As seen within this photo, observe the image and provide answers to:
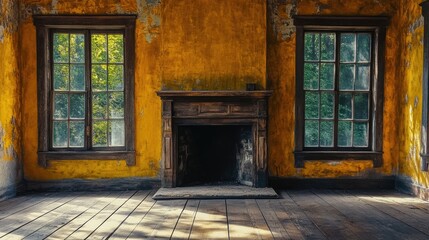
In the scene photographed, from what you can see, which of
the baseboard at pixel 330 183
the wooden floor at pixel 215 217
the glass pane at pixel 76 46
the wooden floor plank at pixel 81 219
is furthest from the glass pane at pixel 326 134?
the glass pane at pixel 76 46

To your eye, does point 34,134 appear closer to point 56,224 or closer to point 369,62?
point 56,224

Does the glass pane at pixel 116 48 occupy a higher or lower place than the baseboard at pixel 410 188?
higher

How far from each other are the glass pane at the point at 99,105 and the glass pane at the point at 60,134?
0.47 metres

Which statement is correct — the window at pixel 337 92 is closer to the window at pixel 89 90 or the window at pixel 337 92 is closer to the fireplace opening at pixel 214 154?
the fireplace opening at pixel 214 154

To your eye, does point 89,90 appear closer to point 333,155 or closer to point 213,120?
point 213,120

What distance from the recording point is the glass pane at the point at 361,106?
6523 millimetres

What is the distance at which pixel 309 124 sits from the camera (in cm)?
651

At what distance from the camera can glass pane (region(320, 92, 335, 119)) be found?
6.52 meters

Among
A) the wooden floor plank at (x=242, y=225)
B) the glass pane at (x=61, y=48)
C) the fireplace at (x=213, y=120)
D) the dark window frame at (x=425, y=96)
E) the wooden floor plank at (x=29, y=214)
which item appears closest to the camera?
the wooden floor plank at (x=242, y=225)

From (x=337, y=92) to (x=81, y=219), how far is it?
4094 millimetres

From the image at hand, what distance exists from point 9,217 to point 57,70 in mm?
2633

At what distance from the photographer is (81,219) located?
4.32 metres

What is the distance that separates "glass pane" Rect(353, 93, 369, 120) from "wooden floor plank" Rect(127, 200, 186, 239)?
118 inches

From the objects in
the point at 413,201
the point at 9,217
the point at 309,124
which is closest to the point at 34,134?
the point at 9,217
